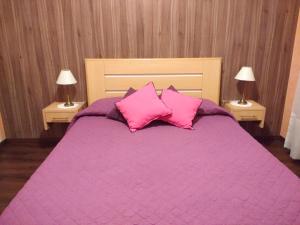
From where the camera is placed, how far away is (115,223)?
111 cm

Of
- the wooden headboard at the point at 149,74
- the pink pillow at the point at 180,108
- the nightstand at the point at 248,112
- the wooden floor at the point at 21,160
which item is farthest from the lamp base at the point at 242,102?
the pink pillow at the point at 180,108

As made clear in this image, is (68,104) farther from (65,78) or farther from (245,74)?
(245,74)

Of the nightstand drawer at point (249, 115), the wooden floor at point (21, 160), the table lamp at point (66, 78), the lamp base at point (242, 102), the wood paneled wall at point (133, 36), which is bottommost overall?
the wooden floor at point (21, 160)

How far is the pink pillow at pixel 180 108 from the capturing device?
225cm

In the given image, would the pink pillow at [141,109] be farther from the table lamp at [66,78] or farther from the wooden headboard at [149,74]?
the table lamp at [66,78]

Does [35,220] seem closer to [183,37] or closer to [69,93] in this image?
[69,93]

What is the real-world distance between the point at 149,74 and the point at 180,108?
77cm

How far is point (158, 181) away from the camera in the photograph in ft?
4.59

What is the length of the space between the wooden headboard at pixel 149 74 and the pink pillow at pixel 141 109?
0.52 meters

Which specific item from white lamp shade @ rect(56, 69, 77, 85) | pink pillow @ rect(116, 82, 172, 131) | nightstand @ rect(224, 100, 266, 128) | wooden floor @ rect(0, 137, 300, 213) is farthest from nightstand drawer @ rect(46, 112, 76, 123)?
nightstand @ rect(224, 100, 266, 128)

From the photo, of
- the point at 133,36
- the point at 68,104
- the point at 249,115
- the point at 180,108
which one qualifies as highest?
the point at 133,36

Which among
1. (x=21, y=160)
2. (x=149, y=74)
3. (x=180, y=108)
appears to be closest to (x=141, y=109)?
(x=180, y=108)

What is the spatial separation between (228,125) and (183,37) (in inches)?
48.4

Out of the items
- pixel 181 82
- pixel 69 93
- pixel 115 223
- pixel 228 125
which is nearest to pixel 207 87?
pixel 181 82
